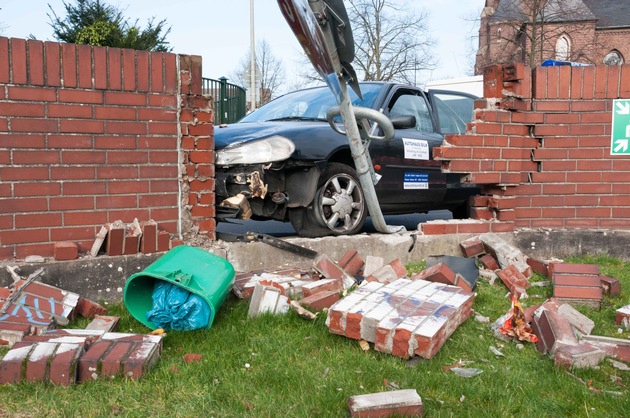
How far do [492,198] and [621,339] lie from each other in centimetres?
223

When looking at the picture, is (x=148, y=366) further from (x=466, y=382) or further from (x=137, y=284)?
(x=466, y=382)

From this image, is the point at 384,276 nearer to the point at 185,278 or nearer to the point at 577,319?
the point at 577,319

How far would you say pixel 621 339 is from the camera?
3.12m

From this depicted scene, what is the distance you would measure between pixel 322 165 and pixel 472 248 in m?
1.49

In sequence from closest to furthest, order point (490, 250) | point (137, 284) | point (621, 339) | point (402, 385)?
point (402, 385)
point (621, 339)
point (137, 284)
point (490, 250)

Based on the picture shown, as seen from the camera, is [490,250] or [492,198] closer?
[490,250]

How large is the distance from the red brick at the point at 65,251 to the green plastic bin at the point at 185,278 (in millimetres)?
589

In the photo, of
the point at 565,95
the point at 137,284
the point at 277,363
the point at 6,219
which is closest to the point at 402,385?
the point at 277,363

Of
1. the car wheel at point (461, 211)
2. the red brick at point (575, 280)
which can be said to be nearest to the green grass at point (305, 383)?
the red brick at point (575, 280)

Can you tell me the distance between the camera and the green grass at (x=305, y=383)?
2.33m

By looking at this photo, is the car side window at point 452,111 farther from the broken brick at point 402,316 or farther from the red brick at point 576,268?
the broken brick at point 402,316

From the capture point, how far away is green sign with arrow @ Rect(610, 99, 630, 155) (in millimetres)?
5145

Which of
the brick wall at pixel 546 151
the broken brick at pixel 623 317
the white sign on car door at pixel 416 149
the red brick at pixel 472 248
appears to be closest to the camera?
the broken brick at pixel 623 317

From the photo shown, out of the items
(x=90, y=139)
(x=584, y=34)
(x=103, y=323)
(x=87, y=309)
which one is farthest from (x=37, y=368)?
(x=584, y=34)
